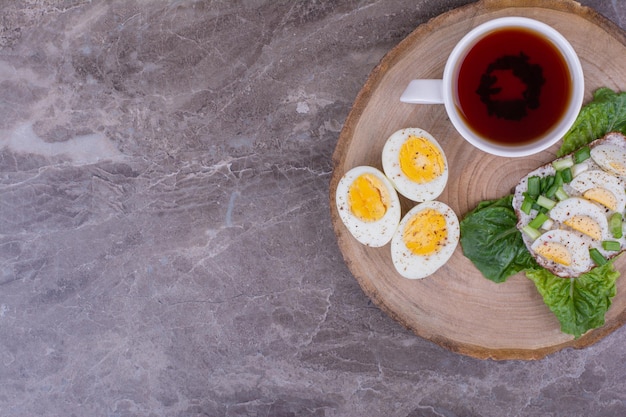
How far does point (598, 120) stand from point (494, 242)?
0.47 metres

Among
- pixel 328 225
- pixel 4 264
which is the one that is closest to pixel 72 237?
pixel 4 264

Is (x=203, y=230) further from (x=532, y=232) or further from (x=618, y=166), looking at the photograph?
(x=618, y=166)

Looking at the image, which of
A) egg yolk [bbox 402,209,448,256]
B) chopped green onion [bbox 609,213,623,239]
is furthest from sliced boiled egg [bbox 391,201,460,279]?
chopped green onion [bbox 609,213,623,239]

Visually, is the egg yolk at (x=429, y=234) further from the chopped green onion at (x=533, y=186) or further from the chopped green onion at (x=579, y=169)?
the chopped green onion at (x=579, y=169)

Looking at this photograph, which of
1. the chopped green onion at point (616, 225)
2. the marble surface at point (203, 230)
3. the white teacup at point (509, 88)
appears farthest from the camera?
the marble surface at point (203, 230)

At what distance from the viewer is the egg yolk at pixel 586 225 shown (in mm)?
1559

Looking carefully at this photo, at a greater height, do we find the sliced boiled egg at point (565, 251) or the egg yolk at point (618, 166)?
the egg yolk at point (618, 166)

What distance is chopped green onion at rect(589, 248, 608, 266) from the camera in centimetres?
157

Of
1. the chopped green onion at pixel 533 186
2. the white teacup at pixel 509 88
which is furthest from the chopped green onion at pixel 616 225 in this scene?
the white teacup at pixel 509 88

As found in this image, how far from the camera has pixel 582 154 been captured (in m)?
1.59

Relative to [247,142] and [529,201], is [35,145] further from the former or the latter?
[529,201]

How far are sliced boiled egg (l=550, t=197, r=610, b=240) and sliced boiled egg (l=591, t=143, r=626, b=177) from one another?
0.39 feet

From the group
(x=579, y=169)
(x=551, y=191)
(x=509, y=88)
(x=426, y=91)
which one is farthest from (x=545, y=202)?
(x=426, y=91)

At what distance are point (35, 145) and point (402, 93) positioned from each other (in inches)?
54.3
